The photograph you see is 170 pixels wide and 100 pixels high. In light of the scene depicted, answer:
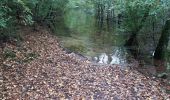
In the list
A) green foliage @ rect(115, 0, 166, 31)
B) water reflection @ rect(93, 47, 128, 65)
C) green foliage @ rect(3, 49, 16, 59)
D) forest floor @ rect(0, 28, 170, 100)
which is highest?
green foliage @ rect(115, 0, 166, 31)

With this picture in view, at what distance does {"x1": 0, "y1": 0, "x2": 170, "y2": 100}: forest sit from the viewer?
11.8 metres

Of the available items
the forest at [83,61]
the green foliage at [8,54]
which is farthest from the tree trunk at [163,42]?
the green foliage at [8,54]

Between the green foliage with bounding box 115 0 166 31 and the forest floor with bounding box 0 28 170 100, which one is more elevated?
the green foliage with bounding box 115 0 166 31

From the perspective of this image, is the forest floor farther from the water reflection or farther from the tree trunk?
the tree trunk

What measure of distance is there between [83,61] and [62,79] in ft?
13.6

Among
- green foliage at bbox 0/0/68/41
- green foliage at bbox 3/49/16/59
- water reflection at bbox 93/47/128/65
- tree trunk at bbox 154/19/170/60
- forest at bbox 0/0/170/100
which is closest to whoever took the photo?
forest at bbox 0/0/170/100

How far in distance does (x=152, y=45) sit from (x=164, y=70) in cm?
734

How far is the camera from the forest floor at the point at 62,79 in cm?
1123

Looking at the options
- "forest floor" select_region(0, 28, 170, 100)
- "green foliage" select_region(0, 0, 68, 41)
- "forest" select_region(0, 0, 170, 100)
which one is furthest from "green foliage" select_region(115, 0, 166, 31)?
"green foliage" select_region(0, 0, 68, 41)

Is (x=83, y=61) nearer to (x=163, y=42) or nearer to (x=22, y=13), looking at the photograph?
(x=22, y=13)

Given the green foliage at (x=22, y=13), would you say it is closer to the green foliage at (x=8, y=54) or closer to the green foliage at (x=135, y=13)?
the green foliage at (x=8, y=54)

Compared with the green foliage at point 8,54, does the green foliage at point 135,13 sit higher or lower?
higher

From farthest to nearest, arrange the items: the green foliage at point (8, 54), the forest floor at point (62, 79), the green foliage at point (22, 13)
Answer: the green foliage at point (8, 54)
the green foliage at point (22, 13)
the forest floor at point (62, 79)

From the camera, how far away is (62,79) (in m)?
13.0
